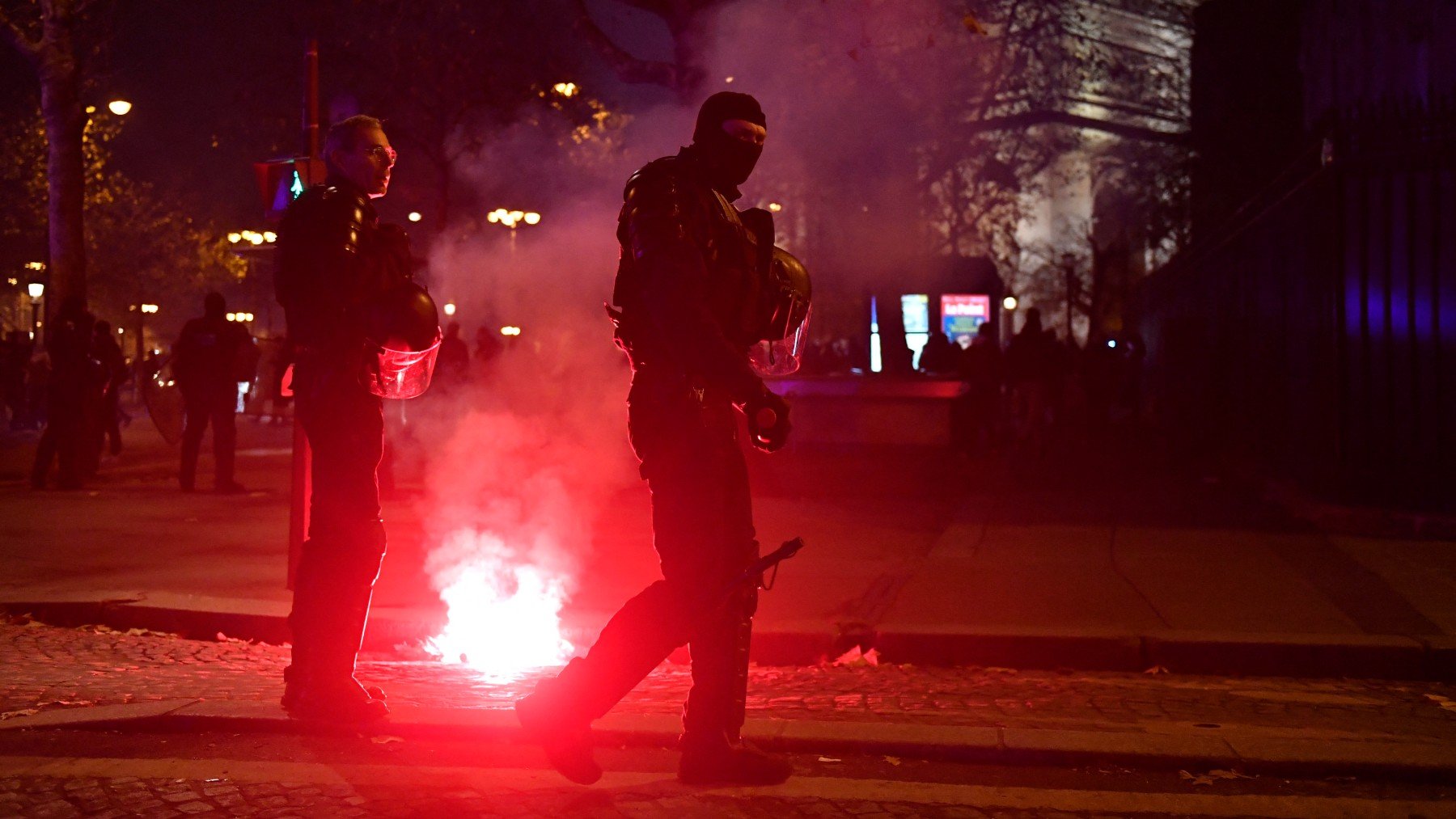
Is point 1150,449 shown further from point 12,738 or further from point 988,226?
point 988,226

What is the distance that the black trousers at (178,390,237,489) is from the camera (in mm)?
10805

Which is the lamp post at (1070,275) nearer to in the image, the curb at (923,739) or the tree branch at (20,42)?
the tree branch at (20,42)

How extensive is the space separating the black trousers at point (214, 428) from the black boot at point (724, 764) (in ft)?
27.5

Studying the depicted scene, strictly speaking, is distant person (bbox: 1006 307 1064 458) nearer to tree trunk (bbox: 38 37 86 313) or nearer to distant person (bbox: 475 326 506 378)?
distant person (bbox: 475 326 506 378)

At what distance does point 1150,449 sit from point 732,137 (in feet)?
50.6

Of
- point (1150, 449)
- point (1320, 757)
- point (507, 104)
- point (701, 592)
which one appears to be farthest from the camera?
point (507, 104)

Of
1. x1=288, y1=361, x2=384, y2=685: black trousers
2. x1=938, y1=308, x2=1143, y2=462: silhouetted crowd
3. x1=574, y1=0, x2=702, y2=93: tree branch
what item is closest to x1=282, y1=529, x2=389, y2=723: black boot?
x1=288, y1=361, x2=384, y2=685: black trousers

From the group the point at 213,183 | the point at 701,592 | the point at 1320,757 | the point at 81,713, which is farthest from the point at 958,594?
the point at 213,183

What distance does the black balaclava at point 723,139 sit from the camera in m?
3.36

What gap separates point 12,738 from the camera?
3.82 m

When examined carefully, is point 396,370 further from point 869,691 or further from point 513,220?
point 513,220

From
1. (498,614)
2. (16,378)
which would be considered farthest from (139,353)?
(498,614)

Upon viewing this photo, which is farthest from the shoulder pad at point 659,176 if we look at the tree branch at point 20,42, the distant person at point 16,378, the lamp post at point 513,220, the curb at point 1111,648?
the distant person at point 16,378

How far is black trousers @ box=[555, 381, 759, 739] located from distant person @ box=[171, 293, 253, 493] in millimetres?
8210
